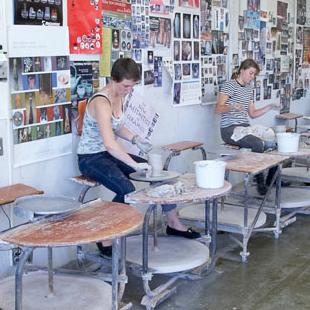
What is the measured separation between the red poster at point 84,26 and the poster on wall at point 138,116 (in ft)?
1.68

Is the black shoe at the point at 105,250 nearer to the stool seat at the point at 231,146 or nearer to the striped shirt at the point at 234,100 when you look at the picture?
the stool seat at the point at 231,146

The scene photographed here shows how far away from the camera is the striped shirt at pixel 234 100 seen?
188 inches

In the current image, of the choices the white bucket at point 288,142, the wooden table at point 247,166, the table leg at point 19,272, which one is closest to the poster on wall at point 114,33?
the wooden table at point 247,166

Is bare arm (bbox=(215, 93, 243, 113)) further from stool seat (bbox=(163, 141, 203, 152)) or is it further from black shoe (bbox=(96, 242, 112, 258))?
black shoe (bbox=(96, 242, 112, 258))

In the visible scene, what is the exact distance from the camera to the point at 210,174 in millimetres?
2953

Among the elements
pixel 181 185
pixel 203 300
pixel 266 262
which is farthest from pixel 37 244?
pixel 266 262

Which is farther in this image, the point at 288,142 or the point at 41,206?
the point at 288,142

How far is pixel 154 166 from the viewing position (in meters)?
3.06

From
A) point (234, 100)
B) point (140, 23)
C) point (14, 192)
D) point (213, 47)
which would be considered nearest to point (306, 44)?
point (213, 47)

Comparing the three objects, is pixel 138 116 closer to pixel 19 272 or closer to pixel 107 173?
pixel 107 173

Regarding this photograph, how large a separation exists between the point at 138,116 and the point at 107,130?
33.7 inches

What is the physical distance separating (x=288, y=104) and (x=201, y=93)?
7.14ft

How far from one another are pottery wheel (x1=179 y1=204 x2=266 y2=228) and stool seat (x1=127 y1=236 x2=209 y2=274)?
428 millimetres

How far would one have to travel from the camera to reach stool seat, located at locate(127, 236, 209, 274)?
302 cm
